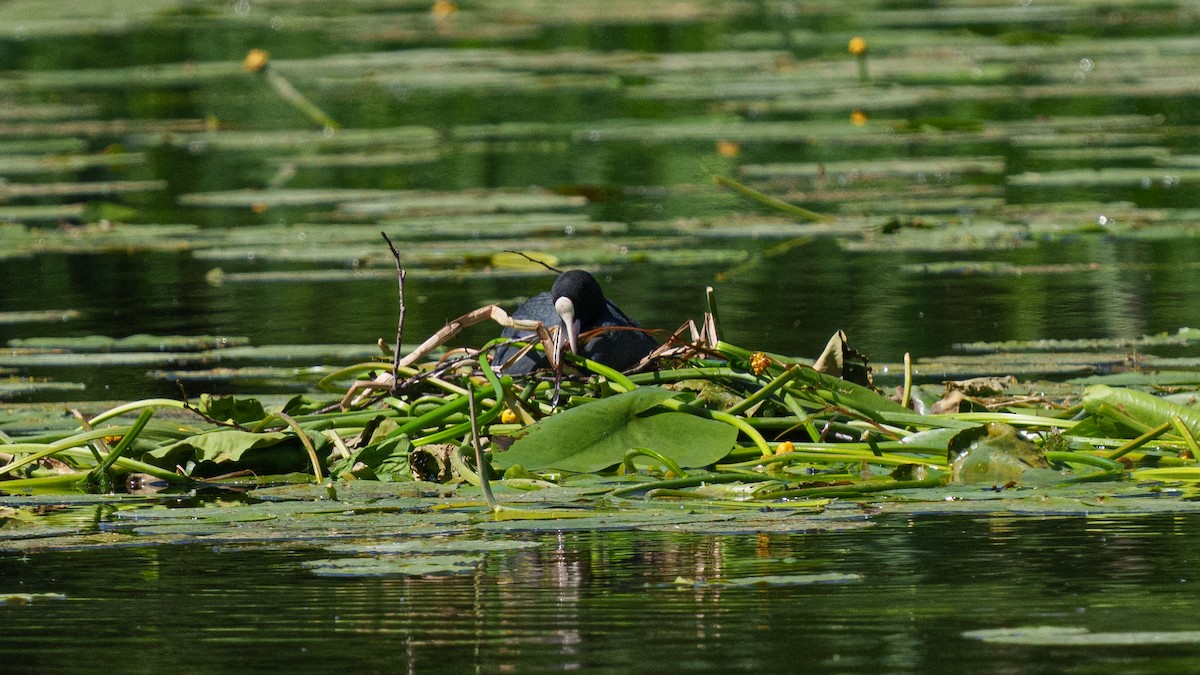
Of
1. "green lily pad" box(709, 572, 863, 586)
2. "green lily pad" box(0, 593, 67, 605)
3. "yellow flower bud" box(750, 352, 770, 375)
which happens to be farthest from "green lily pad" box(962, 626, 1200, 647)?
"yellow flower bud" box(750, 352, 770, 375)

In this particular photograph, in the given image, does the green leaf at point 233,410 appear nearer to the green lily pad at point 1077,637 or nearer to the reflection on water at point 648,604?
the reflection on water at point 648,604

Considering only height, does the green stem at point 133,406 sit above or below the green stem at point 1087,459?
above

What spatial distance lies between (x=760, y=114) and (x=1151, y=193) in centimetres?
509

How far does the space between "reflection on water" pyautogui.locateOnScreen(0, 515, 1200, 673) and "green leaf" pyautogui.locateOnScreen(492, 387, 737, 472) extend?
635 millimetres

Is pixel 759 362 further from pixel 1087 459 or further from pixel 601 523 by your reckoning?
pixel 601 523

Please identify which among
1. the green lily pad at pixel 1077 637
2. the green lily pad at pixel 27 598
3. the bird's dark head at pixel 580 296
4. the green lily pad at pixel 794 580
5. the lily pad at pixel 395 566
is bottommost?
the green lily pad at pixel 27 598

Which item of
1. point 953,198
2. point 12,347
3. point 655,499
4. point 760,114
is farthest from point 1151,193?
point 655,499

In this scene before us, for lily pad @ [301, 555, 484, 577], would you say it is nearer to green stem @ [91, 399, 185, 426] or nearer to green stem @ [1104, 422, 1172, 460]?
green stem @ [91, 399, 185, 426]

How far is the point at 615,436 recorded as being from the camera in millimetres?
5500

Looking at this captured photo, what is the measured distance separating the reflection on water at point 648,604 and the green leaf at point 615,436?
635mm

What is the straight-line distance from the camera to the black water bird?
616 centimetres

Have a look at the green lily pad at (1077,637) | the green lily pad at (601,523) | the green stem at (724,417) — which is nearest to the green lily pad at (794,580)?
the green lily pad at (1077,637)

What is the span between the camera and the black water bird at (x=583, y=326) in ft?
20.2

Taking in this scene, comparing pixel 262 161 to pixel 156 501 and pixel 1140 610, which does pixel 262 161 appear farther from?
pixel 1140 610
